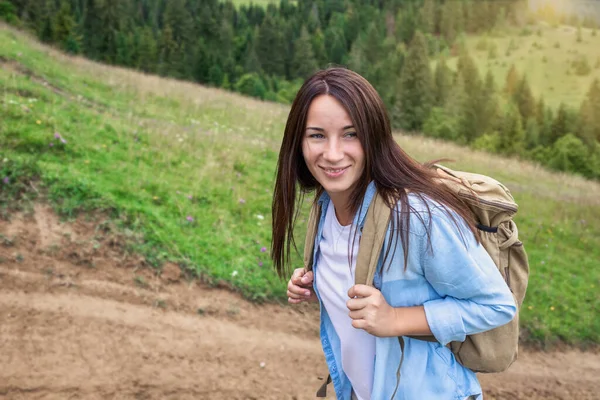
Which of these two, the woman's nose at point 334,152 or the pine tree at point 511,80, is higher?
the pine tree at point 511,80

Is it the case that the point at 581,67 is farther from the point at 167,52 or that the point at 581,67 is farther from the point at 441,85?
the point at 167,52

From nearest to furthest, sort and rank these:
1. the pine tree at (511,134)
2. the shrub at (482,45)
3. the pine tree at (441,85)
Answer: the pine tree at (511,134) < the pine tree at (441,85) < the shrub at (482,45)

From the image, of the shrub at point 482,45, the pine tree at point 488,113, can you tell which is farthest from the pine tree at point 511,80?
the shrub at point 482,45

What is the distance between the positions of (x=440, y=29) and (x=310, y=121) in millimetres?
89260

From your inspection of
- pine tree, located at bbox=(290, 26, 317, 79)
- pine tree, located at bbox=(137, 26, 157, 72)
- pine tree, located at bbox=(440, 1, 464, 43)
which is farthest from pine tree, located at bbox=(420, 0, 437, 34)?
pine tree, located at bbox=(137, 26, 157, 72)

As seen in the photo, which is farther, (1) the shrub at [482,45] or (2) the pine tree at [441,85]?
(1) the shrub at [482,45]

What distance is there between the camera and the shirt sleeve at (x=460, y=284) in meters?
1.38

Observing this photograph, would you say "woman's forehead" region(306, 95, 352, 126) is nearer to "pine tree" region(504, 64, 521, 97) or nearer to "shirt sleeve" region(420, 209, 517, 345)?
"shirt sleeve" region(420, 209, 517, 345)

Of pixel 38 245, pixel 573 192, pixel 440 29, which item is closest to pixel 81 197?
pixel 38 245

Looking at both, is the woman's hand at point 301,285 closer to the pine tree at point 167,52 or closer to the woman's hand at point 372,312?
the woman's hand at point 372,312

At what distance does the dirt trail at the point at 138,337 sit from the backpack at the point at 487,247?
268cm

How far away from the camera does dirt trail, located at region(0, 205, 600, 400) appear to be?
3.65 metres

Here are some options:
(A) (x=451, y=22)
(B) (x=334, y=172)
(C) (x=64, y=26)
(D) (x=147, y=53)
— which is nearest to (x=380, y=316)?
(B) (x=334, y=172)

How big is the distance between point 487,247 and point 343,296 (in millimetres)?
532
